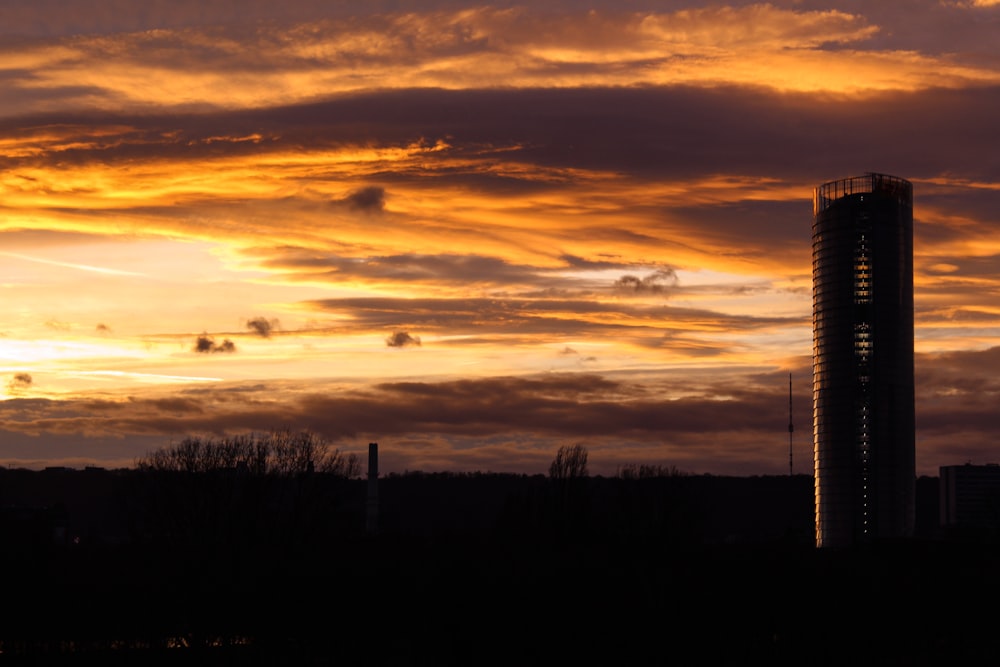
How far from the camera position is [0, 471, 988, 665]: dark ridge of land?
250 feet

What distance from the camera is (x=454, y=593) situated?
4053 inches

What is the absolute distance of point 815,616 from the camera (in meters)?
103

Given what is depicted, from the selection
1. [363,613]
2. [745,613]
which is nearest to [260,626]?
[363,613]

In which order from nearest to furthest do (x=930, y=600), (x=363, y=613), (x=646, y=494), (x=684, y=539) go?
(x=363, y=613)
(x=930, y=600)
(x=684, y=539)
(x=646, y=494)

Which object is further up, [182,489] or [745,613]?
[182,489]

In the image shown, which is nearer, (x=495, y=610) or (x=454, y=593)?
Answer: (x=495, y=610)

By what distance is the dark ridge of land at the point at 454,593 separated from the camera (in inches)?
2997

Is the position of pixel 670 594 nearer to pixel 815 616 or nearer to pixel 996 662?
pixel 815 616

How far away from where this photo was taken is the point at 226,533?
116312 millimetres

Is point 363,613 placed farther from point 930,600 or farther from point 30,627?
point 930,600

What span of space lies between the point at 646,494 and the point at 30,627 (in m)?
102

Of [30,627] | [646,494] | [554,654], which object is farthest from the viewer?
[646,494]

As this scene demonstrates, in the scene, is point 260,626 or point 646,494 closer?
point 260,626

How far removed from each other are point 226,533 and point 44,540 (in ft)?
49.1
